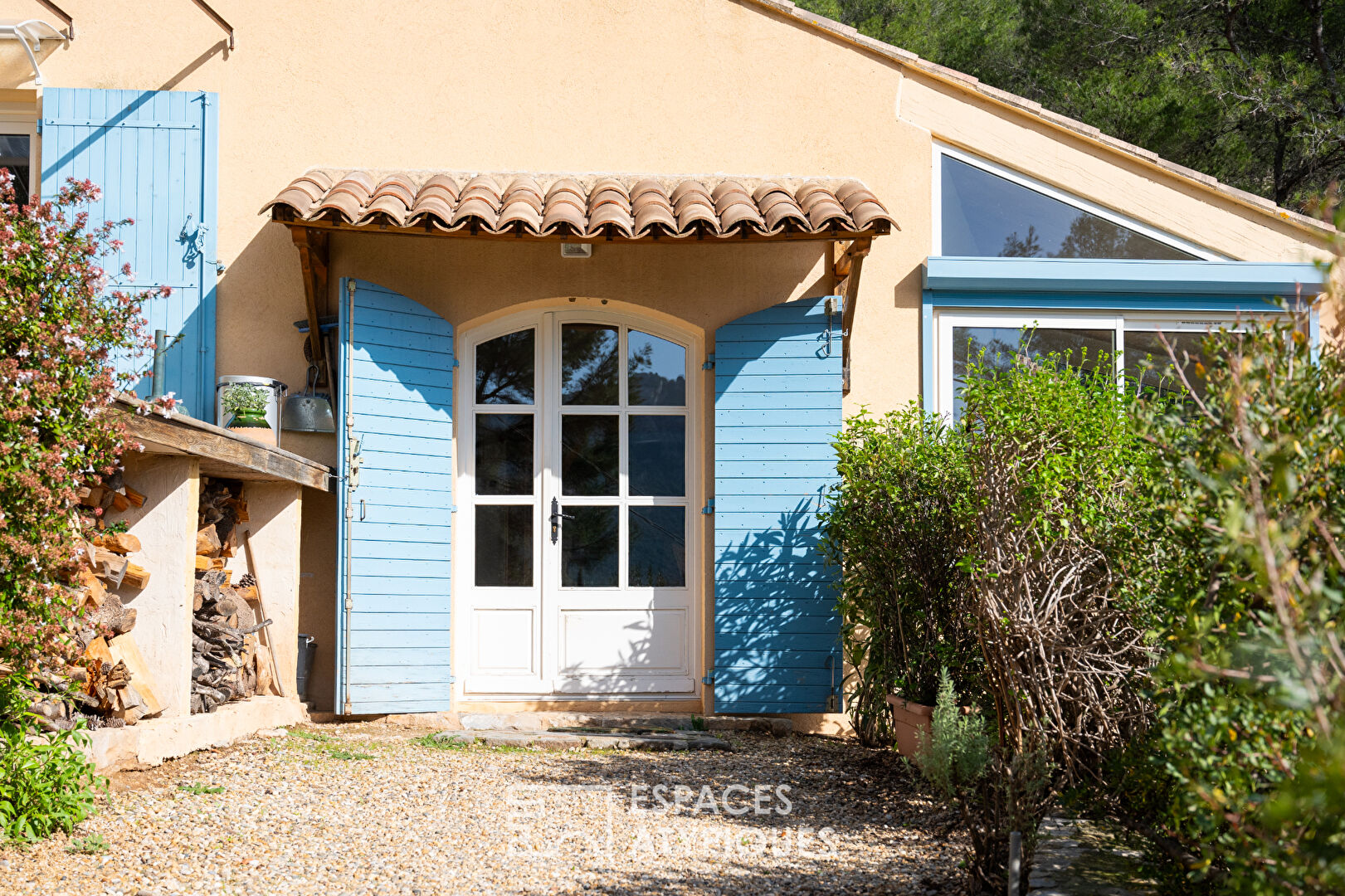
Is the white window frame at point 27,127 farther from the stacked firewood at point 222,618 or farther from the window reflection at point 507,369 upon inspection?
the window reflection at point 507,369

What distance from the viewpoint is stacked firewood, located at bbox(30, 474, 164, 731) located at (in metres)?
3.88

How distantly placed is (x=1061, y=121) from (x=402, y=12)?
410cm

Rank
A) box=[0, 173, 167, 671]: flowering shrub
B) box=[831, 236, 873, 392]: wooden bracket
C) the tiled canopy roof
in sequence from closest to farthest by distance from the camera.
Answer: box=[0, 173, 167, 671]: flowering shrub, the tiled canopy roof, box=[831, 236, 873, 392]: wooden bracket

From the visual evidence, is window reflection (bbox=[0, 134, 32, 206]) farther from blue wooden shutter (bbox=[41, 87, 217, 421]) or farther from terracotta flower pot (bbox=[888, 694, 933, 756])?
terracotta flower pot (bbox=[888, 694, 933, 756])

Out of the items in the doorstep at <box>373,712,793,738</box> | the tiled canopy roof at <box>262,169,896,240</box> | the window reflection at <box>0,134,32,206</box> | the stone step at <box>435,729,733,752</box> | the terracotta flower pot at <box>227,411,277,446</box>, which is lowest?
the stone step at <box>435,729,733,752</box>

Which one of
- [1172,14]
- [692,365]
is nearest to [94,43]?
[692,365]

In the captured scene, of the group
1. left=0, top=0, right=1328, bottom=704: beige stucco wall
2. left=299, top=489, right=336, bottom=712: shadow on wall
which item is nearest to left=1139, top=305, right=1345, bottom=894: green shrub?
left=0, top=0, right=1328, bottom=704: beige stucco wall

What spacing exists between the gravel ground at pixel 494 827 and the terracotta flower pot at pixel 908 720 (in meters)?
0.18

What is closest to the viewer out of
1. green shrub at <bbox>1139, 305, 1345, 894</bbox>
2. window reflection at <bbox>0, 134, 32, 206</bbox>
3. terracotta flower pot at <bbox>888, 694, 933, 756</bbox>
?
green shrub at <bbox>1139, 305, 1345, 894</bbox>

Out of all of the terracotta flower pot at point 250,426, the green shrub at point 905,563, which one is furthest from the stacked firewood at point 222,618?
the green shrub at point 905,563

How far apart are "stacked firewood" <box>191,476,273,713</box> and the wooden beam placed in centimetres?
20

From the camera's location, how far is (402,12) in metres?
6.37

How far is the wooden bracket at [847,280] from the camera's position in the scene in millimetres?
5746

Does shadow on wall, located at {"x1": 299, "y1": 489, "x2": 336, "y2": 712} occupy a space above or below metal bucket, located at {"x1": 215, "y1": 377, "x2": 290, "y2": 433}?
below
